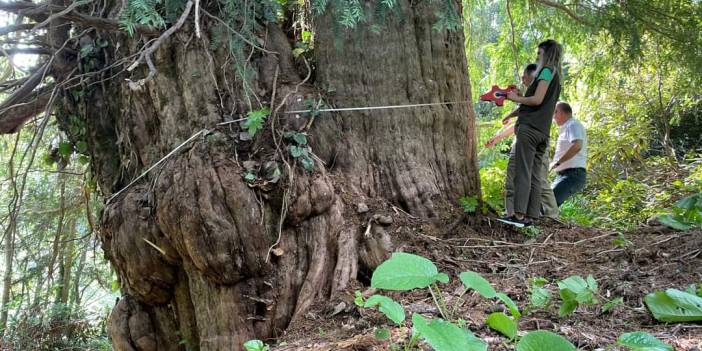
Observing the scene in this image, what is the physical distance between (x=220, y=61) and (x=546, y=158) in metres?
2.82

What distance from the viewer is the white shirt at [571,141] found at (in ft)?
17.0

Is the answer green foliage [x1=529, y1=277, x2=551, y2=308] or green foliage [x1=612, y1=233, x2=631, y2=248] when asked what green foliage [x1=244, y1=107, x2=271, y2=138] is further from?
green foliage [x1=612, y1=233, x2=631, y2=248]

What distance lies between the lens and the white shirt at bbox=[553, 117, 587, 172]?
17.0 ft

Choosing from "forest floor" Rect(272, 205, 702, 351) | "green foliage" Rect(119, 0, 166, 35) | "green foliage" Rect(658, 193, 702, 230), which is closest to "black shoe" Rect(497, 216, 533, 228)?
"forest floor" Rect(272, 205, 702, 351)

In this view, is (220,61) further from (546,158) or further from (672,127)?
(672,127)

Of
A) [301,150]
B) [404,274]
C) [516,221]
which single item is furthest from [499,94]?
[404,274]

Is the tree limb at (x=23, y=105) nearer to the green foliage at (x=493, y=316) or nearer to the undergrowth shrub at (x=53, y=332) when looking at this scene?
the green foliage at (x=493, y=316)

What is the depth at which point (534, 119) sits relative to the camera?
407 cm

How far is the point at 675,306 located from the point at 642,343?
0.57 m

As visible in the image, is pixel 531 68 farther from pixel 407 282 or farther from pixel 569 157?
pixel 407 282

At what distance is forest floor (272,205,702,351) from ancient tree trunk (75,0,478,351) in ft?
0.70

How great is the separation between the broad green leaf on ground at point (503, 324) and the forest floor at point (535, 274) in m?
0.04

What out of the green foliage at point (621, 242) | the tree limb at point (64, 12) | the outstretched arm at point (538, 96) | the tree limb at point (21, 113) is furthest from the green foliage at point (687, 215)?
the tree limb at point (21, 113)

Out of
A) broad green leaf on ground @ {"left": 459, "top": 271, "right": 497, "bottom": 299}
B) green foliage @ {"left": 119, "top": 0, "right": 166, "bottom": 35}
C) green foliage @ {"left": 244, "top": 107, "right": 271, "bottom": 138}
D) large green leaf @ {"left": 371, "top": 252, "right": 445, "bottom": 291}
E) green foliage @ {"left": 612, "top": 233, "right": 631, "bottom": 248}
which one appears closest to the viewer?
large green leaf @ {"left": 371, "top": 252, "right": 445, "bottom": 291}
